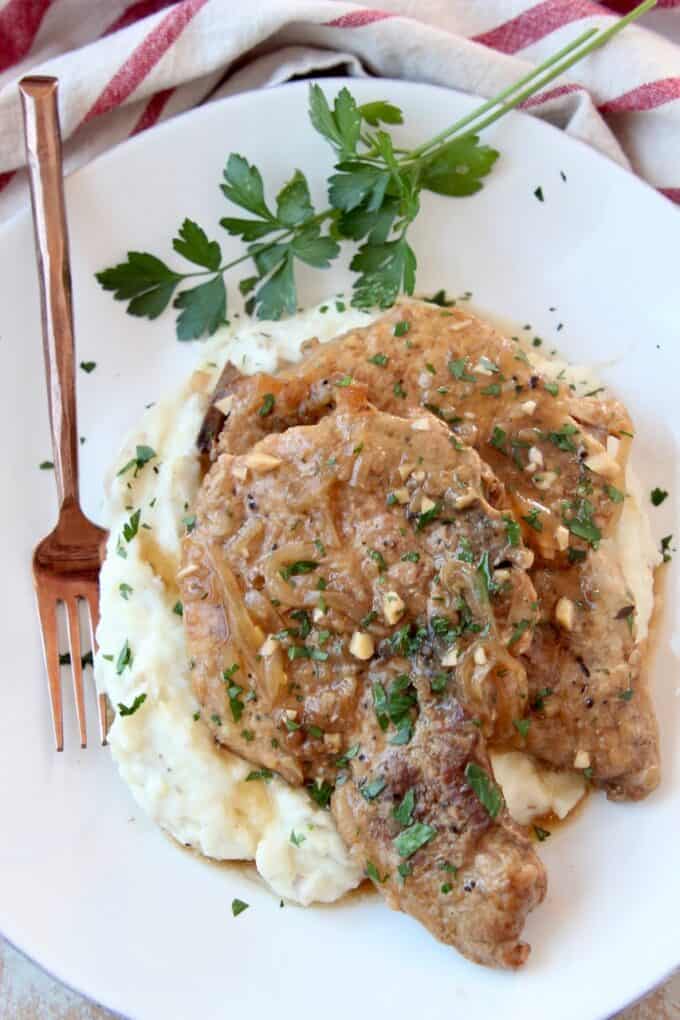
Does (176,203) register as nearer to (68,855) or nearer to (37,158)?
(37,158)

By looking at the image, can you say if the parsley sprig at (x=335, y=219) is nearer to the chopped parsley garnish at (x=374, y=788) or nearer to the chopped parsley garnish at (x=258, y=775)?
the chopped parsley garnish at (x=258, y=775)

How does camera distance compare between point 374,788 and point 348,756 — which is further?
point 348,756

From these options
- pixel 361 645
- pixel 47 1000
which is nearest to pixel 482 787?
pixel 361 645

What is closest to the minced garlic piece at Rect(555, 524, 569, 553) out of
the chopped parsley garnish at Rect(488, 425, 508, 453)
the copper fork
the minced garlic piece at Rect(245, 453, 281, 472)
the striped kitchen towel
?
the chopped parsley garnish at Rect(488, 425, 508, 453)

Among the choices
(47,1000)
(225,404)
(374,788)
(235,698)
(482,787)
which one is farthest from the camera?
(47,1000)

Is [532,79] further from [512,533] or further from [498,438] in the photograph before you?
[512,533]

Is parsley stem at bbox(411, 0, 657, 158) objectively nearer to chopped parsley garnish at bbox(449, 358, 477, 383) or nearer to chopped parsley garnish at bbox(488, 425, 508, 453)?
chopped parsley garnish at bbox(449, 358, 477, 383)
